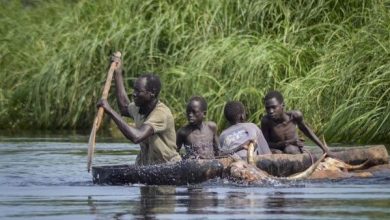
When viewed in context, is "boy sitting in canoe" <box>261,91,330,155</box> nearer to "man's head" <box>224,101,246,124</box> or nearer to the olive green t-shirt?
"man's head" <box>224,101,246,124</box>

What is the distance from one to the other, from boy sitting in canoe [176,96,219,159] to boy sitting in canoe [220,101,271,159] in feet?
0.51

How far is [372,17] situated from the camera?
2281 cm

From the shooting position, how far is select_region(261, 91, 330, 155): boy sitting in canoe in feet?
57.5

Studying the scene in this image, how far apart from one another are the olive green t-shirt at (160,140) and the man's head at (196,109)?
0.62 meters

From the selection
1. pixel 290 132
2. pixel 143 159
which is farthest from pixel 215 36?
pixel 143 159

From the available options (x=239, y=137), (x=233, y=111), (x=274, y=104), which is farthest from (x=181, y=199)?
(x=274, y=104)

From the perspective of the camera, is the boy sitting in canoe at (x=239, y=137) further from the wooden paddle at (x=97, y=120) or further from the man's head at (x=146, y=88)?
the wooden paddle at (x=97, y=120)

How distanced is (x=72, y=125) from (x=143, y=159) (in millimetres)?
11498

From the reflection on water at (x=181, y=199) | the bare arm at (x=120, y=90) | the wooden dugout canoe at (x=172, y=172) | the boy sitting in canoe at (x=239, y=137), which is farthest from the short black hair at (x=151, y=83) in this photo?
the boy sitting in canoe at (x=239, y=137)

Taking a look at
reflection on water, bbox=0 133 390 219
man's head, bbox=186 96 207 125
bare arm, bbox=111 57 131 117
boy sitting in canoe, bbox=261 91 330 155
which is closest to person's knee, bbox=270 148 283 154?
boy sitting in canoe, bbox=261 91 330 155

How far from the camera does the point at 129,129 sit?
49.4 ft

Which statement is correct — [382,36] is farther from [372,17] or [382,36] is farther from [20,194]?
[20,194]

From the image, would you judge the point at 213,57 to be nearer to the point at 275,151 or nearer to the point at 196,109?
the point at 275,151

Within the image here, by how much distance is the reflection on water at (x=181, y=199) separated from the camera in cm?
1208
